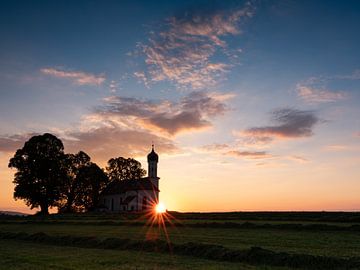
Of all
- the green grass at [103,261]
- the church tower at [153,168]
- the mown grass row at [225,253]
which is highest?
the church tower at [153,168]

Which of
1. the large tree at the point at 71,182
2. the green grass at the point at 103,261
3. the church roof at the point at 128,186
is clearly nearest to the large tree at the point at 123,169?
the church roof at the point at 128,186

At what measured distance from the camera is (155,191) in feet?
315

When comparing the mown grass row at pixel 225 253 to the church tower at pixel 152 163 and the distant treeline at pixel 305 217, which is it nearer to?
the distant treeline at pixel 305 217

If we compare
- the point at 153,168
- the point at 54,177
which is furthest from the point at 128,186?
the point at 54,177

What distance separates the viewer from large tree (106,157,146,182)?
10988cm

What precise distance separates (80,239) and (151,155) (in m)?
75.6

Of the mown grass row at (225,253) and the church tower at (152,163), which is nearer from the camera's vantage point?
the mown grass row at (225,253)

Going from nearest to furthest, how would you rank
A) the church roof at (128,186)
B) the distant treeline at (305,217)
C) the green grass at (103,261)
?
the green grass at (103,261) → the distant treeline at (305,217) → the church roof at (128,186)

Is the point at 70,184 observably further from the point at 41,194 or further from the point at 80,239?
the point at 80,239

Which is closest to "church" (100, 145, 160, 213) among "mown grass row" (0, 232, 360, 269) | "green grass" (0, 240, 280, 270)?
"mown grass row" (0, 232, 360, 269)

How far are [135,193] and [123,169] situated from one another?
1643cm

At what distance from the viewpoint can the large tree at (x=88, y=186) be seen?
3686 inches

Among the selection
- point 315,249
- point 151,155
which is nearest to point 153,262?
point 315,249

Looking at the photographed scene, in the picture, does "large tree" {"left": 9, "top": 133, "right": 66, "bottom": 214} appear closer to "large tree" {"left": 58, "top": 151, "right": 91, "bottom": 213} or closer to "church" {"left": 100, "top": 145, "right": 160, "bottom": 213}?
"large tree" {"left": 58, "top": 151, "right": 91, "bottom": 213}
